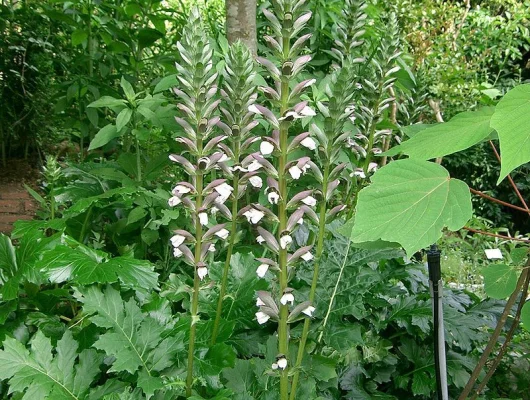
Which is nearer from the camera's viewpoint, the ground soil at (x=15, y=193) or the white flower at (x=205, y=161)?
the white flower at (x=205, y=161)

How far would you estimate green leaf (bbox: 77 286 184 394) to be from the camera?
6.10 feet

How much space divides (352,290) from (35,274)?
122cm

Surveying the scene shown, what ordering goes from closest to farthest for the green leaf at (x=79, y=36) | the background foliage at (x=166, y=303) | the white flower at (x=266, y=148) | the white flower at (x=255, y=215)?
the white flower at (x=266, y=148), the white flower at (x=255, y=215), the background foliage at (x=166, y=303), the green leaf at (x=79, y=36)

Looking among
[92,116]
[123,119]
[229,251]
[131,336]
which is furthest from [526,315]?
[92,116]

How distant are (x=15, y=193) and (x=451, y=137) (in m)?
5.14

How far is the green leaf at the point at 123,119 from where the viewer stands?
280 centimetres

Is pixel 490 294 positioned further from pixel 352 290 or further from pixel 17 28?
pixel 17 28

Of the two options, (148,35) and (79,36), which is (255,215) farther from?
(79,36)

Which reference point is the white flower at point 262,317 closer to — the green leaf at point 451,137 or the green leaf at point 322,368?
the green leaf at point 322,368

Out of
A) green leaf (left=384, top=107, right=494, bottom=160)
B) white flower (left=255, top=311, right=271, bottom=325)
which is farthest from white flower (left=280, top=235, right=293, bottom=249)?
green leaf (left=384, top=107, right=494, bottom=160)

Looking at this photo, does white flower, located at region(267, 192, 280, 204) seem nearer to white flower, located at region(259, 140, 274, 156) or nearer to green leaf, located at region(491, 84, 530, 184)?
white flower, located at region(259, 140, 274, 156)

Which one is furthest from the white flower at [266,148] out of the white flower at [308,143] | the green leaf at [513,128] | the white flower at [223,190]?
the green leaf at [513,128]

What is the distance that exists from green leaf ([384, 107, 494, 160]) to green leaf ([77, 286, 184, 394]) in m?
1.11

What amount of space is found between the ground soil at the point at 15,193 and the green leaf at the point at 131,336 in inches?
108
